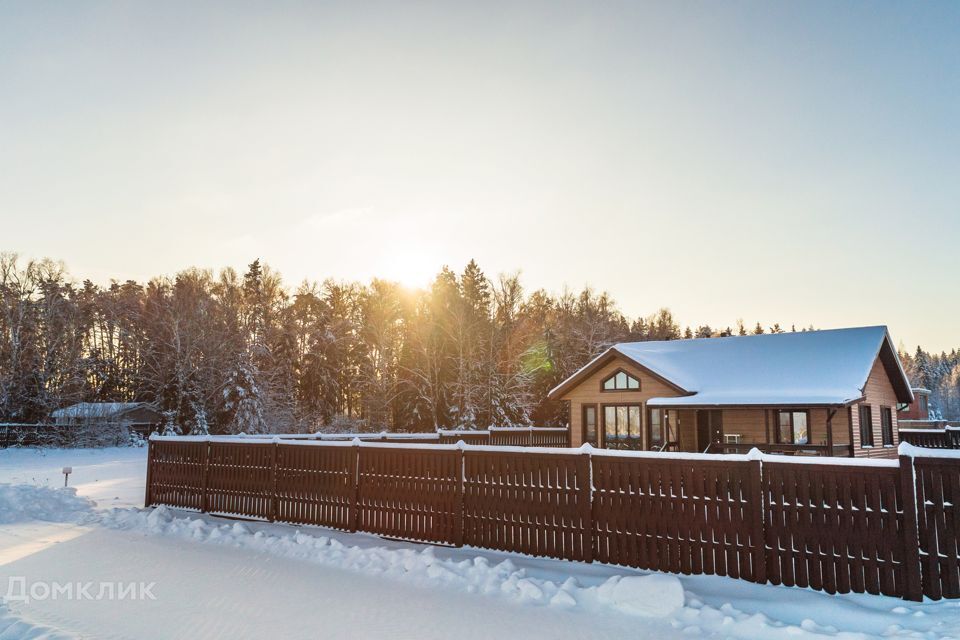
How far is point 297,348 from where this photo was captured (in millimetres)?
44625

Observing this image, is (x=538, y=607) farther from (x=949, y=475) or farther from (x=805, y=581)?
(x=949, y=475)

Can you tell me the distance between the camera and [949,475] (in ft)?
18.8

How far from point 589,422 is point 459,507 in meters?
15.2

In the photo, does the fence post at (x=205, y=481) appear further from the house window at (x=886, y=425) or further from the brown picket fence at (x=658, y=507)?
the house window at (x=886, y=425)

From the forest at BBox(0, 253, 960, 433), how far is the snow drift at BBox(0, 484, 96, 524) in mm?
21594

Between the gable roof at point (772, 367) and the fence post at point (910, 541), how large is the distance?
11717 millimetres

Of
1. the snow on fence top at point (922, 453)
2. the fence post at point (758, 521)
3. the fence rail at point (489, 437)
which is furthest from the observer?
the fence rail at point (489, 437)

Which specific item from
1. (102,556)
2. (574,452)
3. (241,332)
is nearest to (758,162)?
(574,452)

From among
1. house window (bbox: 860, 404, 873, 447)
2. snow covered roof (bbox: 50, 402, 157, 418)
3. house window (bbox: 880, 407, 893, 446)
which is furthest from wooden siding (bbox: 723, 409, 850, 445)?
snow covered roof (bbox: 50, 402, 157, 418)

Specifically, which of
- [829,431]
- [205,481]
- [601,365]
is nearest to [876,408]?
[829,431]

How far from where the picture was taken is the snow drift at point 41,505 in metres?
10.5

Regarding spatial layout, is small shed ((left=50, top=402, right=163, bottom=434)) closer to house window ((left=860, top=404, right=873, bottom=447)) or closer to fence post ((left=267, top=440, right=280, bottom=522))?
fence post ((left=267, top=440, right=280, bottom=522))

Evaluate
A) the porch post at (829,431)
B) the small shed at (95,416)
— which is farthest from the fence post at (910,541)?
the small shed at (95,416)

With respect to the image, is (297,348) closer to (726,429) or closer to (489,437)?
(489,437)
